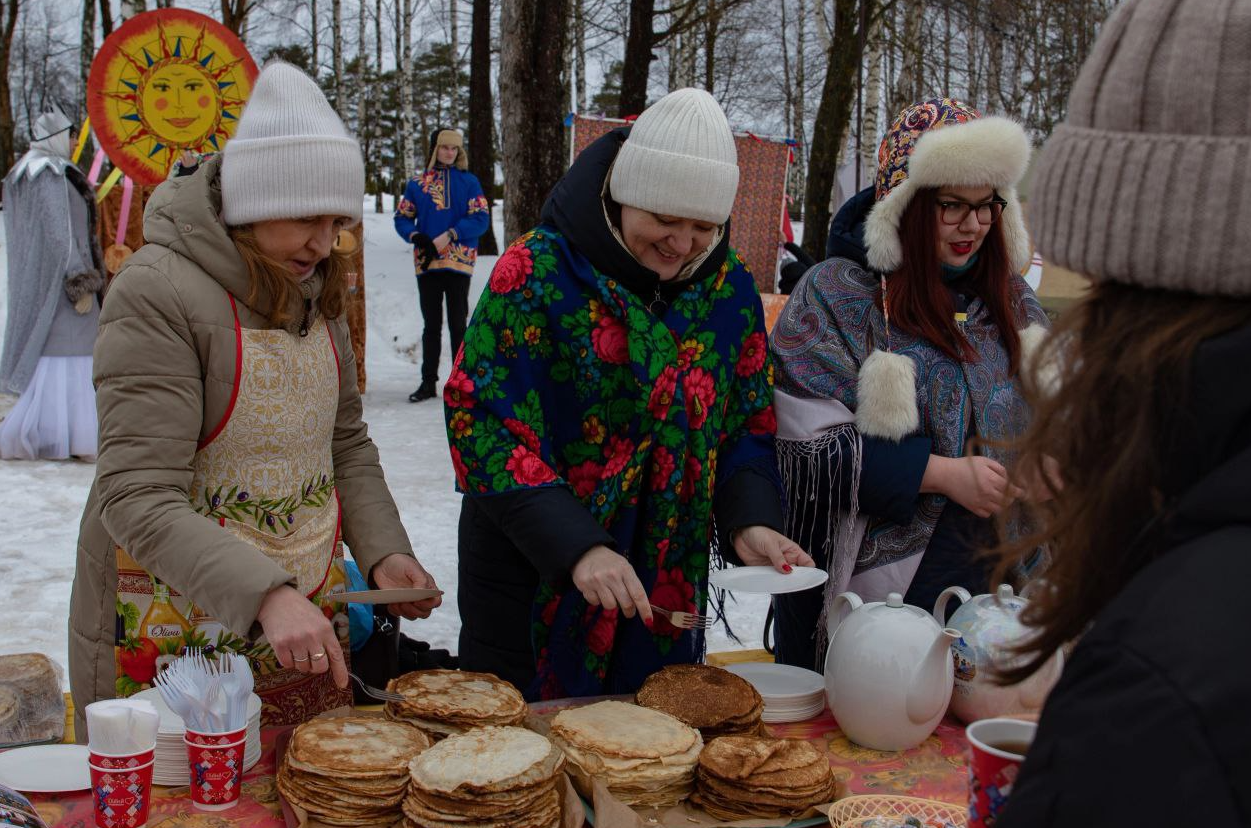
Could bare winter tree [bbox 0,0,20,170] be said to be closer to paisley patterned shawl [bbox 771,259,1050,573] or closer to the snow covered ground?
the snow covered ground

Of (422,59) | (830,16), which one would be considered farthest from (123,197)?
(422,59)

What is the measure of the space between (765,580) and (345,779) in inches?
29.4

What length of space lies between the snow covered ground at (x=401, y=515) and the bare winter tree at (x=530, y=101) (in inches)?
65.2

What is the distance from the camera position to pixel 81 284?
6375 mm

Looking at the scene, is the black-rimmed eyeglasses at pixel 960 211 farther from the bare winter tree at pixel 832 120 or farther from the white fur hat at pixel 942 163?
the bare winter tree at pixel 832 120

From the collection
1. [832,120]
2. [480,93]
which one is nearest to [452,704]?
[832,120]

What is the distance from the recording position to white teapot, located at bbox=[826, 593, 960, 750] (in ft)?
5.39

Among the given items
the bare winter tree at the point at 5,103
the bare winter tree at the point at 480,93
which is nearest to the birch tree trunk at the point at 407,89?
the bare winter tree at the point at 480,93

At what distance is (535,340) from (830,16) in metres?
26.4

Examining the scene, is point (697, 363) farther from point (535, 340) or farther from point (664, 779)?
point (664, 779)

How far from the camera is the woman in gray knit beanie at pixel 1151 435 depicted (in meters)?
→ 0.60

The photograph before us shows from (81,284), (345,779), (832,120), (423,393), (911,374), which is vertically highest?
(832,120)

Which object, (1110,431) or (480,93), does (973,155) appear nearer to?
(1110,431)

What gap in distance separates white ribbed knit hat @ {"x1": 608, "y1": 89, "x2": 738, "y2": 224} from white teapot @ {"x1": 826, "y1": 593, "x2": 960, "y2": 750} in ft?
2.55
